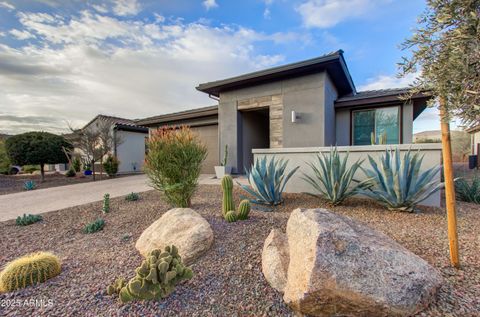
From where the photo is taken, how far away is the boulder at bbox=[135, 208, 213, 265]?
2373 millimetres

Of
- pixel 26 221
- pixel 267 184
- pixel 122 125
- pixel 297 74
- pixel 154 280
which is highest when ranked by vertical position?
pixel 297 74

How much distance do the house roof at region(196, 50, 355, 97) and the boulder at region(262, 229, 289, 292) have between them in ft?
20.1

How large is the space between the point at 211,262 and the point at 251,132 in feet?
24.7

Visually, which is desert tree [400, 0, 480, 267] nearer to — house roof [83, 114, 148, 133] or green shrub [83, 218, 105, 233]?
green shrub [83, 218, 105, 233]

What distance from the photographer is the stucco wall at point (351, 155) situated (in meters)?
3.90

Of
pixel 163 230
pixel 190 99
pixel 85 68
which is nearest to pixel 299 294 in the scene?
pixel 163 230

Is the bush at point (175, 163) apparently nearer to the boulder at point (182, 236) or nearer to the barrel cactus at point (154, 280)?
the boulder at point (182, 236)

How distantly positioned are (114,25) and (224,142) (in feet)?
17.5

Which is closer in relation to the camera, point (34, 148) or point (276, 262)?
point (276, 262)

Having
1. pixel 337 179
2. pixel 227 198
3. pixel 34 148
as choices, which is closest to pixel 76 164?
pixel 34 148

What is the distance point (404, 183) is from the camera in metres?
3.39

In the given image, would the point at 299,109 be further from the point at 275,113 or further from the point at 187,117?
the point at 187,117

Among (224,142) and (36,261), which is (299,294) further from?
(224,142)

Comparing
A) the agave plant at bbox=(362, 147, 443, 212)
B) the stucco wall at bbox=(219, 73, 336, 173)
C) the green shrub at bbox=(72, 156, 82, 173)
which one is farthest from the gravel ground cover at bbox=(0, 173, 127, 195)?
the agave plant at bbox=(362, 147, 443, 212)
